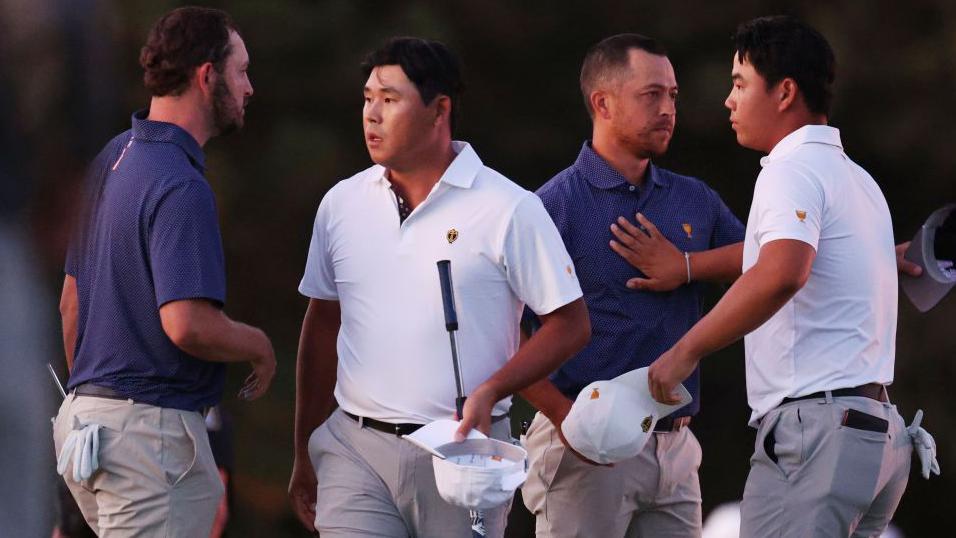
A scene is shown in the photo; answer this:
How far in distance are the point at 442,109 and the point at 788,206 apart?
0.75 m

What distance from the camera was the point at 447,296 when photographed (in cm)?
249

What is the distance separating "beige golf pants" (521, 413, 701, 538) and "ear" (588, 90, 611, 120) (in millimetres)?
764

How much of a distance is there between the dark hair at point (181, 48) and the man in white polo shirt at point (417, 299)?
0.35 meters

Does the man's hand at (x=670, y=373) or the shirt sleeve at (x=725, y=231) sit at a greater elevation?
the shirt sleeve at (x=725, y=231)

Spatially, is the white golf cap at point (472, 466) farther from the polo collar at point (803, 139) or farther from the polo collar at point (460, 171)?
the polo collar at point (803, 139)

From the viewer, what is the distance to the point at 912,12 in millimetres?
5129

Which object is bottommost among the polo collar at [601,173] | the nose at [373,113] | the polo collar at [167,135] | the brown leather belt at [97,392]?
the brown leather belt at [97,392]

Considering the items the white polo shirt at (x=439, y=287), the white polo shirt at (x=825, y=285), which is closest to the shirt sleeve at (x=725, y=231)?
the white polo shirt at (x=825, y=285)

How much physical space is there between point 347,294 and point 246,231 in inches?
85.8

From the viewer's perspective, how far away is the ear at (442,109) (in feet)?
9.10

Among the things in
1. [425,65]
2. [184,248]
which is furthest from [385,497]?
[425,65]

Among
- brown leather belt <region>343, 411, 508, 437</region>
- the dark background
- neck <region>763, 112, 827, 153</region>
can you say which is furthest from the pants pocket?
the dark background

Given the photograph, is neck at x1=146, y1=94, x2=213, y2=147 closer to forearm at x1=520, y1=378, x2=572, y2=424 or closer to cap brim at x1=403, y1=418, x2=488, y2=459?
cap brim at x1=403, y1=418, x2=488, y2=459

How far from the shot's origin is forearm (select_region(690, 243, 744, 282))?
10.1 ft
